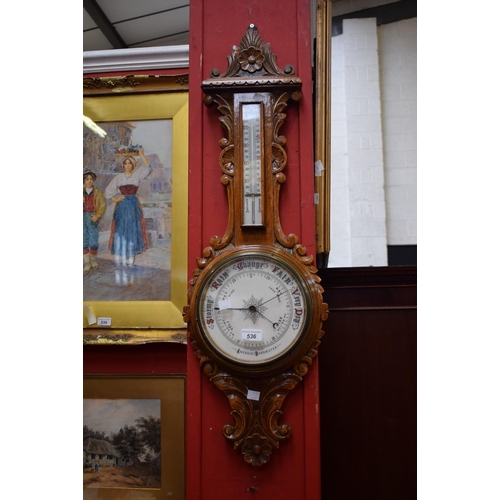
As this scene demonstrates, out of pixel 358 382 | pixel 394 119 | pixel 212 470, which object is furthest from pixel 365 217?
pixel 212 470

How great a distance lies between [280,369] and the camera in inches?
62.1

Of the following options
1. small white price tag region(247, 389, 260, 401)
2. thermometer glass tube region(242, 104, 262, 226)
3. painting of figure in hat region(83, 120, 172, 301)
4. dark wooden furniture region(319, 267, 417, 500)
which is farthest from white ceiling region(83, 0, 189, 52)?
small white price tag region(247, 389, 260, 401)

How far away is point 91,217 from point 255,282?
3.56 ft

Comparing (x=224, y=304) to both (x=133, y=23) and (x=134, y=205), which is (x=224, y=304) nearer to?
(x=134, y=205)

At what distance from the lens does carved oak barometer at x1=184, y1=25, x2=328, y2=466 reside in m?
1.58

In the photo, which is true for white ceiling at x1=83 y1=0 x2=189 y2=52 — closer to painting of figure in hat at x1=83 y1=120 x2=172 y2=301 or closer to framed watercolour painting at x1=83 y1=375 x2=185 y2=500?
painting of figure in hat at x1=83 y1=120 x2=172 y2=301

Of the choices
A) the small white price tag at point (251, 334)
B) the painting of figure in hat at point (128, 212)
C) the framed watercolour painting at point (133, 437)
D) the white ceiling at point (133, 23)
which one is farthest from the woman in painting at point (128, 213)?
the white ceiling at point (133, 23)

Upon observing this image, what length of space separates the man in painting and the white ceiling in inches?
51.1

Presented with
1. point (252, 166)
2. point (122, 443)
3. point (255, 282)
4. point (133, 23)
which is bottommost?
point (122, 443)

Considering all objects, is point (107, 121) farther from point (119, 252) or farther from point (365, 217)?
point (365, 217)

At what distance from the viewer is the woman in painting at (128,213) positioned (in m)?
2.25

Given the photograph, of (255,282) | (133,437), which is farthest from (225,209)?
(133,437)

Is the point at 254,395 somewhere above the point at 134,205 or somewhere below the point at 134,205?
below

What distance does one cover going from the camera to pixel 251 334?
1583 mm
